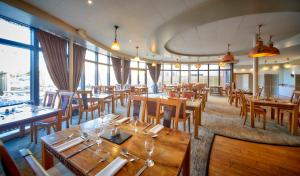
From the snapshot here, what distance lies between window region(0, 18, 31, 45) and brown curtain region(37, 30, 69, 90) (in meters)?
0.28

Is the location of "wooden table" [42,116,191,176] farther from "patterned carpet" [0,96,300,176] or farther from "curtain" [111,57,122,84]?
"curtain" [111,57,122,84]

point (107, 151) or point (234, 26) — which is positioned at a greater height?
point (234, 26)

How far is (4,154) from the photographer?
71 cm

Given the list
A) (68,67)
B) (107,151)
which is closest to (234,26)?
(107,151)

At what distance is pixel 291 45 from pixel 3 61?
29.9 feet

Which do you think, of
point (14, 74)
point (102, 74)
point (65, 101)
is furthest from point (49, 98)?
point (102, 74)

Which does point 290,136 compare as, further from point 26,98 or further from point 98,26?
point 26,98

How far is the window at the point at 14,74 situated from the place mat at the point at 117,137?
10.9ft

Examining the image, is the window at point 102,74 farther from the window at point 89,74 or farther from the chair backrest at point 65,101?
the chair backrest at point 65,101

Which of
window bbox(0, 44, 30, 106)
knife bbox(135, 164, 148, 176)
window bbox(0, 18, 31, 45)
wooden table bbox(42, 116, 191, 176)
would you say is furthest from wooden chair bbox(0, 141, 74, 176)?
window bbox(0, 18, 31, 45)

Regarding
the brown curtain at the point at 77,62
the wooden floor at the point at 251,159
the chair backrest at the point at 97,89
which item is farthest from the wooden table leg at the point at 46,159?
the chair backrest at the point at 97,89

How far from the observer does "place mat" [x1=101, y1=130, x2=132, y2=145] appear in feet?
4.12

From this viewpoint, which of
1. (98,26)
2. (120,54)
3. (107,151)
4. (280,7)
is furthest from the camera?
(120,54)

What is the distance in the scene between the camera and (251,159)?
219cm
